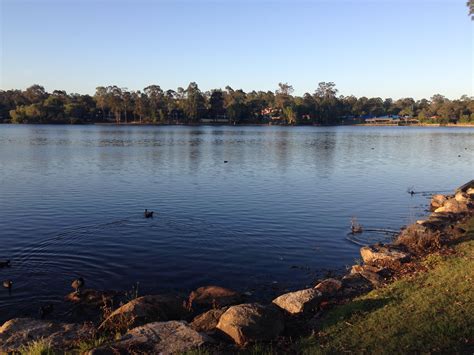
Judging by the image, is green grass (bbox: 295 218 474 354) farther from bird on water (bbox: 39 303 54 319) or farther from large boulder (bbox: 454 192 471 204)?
large boulder (bbox: 454 192 471 204)

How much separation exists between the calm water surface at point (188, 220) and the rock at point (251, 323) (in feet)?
14.2

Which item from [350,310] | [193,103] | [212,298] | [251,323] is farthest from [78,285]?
[193,103]

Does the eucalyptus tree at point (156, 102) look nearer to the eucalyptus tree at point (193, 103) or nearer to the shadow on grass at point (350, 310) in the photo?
the eucalyptus tree at point (193, 103)

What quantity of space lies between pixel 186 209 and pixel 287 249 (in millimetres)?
9035

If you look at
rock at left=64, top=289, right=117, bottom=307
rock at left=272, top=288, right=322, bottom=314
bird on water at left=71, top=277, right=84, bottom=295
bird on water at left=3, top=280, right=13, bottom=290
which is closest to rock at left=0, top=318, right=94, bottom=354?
rock at left=64, top=289, right=117, bottom=307

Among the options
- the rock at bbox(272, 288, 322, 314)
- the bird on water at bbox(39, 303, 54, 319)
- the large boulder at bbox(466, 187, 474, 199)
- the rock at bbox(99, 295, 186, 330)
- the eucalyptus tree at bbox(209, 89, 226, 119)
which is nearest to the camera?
the rock at bbox(99, 295, 186, 330)

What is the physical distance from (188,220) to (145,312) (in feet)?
40.5

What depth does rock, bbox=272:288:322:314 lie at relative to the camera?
10953 millimetres

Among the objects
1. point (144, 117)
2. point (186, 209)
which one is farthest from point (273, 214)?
point (144, 117)

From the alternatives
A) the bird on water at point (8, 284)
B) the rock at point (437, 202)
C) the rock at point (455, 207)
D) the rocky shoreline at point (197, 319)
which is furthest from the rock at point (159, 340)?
the rock at point (437, 202)

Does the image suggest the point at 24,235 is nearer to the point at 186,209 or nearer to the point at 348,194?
the point at 186,209

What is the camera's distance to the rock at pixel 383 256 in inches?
577

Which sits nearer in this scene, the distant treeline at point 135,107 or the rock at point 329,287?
the rock at point 329,287

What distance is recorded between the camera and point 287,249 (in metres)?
18.6
